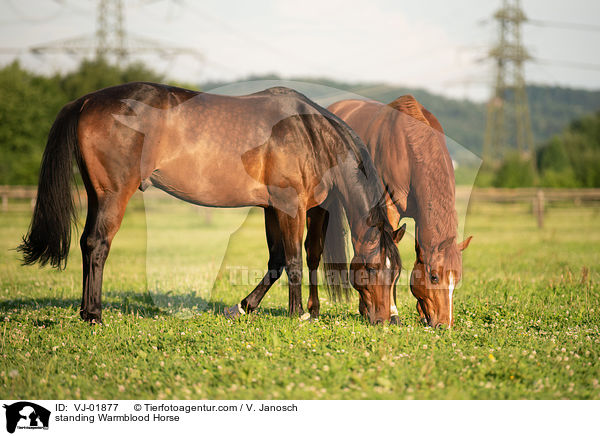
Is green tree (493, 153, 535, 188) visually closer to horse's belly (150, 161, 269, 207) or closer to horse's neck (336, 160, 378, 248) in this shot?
horse's neck (336, 160, 378, 248)

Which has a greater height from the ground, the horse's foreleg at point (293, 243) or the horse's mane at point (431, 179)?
the horse's mane at point (431, 179)

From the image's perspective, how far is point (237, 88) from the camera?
19.3ft

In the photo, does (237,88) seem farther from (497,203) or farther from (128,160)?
(497,203)

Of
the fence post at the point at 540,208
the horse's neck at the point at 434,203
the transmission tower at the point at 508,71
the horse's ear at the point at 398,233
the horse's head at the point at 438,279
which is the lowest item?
the fence post at the point at 540,208

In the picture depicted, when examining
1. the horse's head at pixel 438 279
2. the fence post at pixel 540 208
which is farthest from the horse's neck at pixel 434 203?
the fence post at pixel 540 208

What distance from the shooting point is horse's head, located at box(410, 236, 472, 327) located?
16.1ft

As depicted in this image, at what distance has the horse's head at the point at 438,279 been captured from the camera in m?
4.91

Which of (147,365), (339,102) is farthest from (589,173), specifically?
(147,365)

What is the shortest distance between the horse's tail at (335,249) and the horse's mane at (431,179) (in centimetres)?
93

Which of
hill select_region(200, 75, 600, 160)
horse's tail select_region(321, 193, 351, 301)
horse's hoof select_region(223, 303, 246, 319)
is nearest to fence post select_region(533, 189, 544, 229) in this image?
horse's tail select_region(321, 193, 351, 301)

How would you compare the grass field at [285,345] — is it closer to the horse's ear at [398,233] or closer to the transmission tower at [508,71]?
the horse's ear at [398,233]

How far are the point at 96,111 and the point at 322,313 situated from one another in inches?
137

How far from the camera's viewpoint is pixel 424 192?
517 cm
